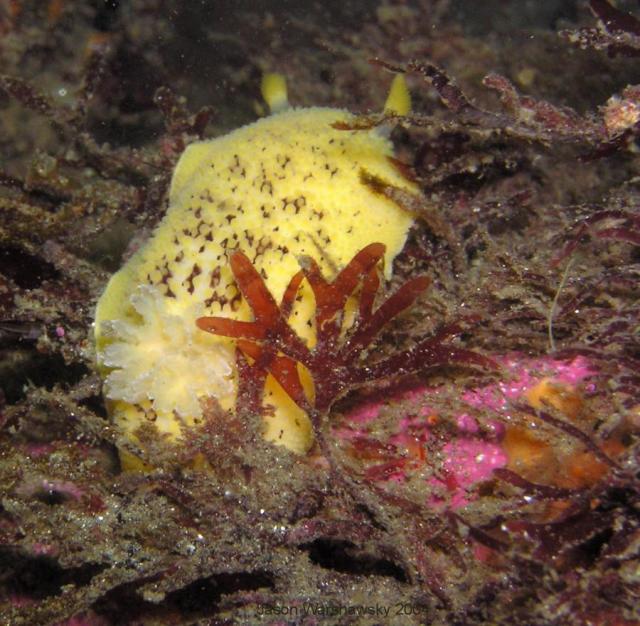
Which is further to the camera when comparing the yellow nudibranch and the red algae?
the yellow nudibranch

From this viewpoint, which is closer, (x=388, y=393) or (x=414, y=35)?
(x=388, y=393)

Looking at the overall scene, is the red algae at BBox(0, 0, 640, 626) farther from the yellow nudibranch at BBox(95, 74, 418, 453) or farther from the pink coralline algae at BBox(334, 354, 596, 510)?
the yellow nudibranch at BBox(95, 74, 418, 453)

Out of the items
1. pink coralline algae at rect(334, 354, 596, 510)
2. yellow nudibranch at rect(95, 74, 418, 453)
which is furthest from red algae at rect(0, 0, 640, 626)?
yellow nudibranch at rect(95, 74, 418, 453)

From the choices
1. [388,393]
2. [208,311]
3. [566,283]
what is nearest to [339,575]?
[388,393]

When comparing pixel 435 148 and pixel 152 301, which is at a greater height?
pixel 435 148

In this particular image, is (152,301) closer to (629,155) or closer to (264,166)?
(264,166)

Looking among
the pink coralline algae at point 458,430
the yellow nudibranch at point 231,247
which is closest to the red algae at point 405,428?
the pink coralline algae at point 458,430

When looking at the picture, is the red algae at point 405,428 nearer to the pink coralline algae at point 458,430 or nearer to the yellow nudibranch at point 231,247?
the pink coralline algae at point 458,430
